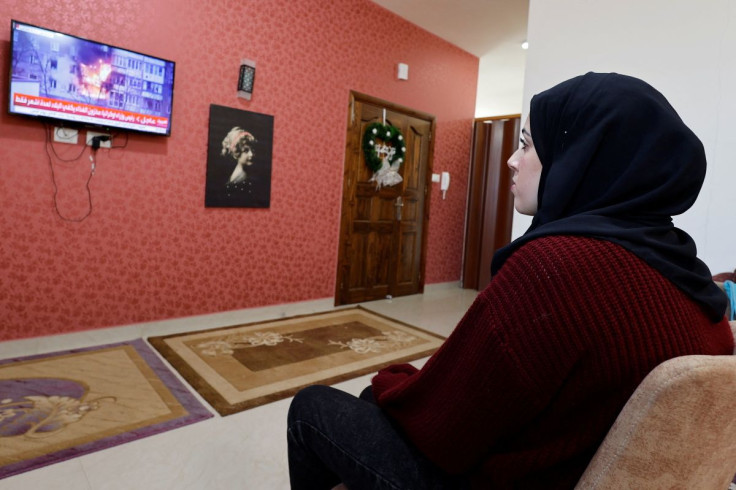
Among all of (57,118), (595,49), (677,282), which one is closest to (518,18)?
(595,49)

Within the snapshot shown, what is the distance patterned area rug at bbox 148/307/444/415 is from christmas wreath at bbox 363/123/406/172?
1.57m

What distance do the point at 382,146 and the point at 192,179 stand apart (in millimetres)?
1950

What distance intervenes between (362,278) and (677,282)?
3.88 m

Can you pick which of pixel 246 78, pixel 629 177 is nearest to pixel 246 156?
pixel 246 78

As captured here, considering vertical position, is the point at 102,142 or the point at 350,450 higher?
the point at 102,142

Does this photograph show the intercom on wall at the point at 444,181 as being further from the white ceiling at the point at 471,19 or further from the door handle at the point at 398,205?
the white ceiling at the point at 471,19

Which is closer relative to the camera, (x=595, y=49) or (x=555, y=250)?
(x=555, y=250)

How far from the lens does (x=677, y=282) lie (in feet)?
2.18

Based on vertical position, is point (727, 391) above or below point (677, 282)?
below

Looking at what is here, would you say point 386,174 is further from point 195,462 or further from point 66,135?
point 195,462

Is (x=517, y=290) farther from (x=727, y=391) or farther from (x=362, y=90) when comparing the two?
(x=362, y=90)

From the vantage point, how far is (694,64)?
223cm

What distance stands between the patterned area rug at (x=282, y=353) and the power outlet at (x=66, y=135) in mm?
1390

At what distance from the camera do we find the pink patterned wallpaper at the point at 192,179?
262cm
